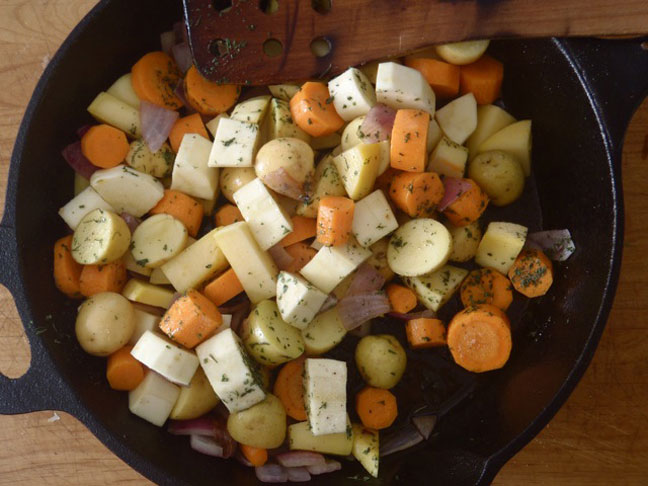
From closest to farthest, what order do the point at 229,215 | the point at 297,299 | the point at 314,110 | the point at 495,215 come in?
the point at 297,299 → the point at 314,110 → the point at 229,215 → the point at 495,215

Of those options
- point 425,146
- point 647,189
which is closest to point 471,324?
point 425,146

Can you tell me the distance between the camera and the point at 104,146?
2117 millimetres

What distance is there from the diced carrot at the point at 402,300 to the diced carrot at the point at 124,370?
2.79 feet

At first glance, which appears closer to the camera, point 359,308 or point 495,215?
point 359,308

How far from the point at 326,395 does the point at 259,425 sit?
0.76 feet

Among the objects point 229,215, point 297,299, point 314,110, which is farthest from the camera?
point 229,215

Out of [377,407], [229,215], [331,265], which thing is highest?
[229,215]

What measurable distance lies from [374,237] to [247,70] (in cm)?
67

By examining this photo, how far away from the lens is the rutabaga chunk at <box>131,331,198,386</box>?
1935 millimetres

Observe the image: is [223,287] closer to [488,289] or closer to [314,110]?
[314,110]

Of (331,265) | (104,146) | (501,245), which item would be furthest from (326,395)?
(104,146)

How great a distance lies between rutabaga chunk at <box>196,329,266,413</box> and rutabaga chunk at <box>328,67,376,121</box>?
2.64 ft

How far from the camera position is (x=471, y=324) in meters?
2.05

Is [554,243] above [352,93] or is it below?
below
